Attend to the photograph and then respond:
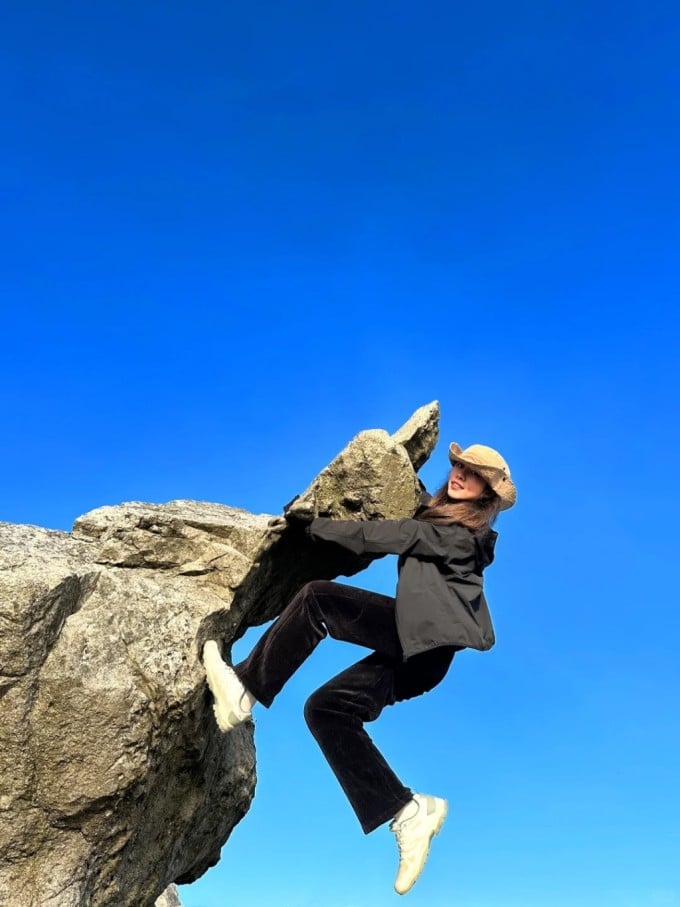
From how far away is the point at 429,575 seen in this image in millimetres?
7828

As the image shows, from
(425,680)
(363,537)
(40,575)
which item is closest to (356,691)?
(425,680)

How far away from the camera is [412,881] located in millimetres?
7648

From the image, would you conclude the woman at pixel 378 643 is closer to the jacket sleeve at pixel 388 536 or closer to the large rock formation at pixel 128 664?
the jacket sleeve at pixel 388 536

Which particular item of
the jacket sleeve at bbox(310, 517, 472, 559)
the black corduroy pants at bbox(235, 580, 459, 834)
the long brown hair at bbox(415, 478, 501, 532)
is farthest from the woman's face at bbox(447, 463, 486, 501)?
the black corduroy pants at bbox(235, 580, 459, 834)

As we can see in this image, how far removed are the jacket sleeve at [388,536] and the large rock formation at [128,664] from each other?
695 millimetres

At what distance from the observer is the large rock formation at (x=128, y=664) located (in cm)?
718

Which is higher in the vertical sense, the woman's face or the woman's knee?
the woman's face

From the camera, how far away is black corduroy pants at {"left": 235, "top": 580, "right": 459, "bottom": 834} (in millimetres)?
7824

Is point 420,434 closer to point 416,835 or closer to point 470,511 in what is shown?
point 470,511

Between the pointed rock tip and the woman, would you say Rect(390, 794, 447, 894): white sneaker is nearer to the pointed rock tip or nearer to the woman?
the woman

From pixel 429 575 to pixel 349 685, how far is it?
3.93 ft

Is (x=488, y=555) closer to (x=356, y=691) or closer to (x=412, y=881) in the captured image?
(x=356, y=691)

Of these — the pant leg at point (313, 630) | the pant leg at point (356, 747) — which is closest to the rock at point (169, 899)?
the pant leg at point (356, 747)

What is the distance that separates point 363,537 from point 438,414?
258 cm
